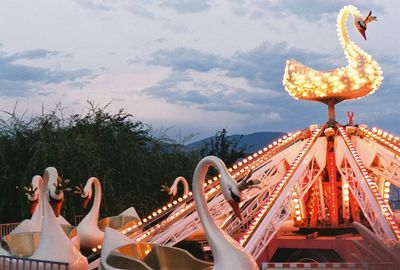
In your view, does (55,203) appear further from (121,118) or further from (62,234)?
(121,118)

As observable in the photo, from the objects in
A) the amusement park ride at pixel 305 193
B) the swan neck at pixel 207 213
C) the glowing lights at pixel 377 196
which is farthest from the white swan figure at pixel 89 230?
the swan neck at pixel 207 213

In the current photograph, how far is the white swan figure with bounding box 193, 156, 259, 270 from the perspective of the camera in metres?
6.18

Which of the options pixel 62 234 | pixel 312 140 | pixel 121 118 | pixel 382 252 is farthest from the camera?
A: pixel 121 118

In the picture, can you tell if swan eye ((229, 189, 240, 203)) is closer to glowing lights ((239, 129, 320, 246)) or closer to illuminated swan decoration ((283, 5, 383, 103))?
glowing lights ((239, 129, 320, 246))

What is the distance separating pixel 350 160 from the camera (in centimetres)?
1070

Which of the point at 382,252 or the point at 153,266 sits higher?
the point at 382,252

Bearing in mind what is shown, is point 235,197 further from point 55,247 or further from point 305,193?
point 305,193

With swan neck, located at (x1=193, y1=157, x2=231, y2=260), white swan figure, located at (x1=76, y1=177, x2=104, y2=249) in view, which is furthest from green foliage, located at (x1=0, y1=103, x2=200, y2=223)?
swan neck, located at (x1=193, y1=157, x2=231, y2=260)

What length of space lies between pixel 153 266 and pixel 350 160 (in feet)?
13.9

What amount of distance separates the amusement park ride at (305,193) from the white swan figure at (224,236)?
143 centimetres

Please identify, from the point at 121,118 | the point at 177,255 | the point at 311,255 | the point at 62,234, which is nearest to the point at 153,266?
the point at 177,255

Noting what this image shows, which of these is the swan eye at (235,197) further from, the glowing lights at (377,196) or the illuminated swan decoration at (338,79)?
the illuminated swan decoration at (338,79)

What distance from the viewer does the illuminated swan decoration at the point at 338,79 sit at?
11.6 meters

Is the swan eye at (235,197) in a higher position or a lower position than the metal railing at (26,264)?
higher
